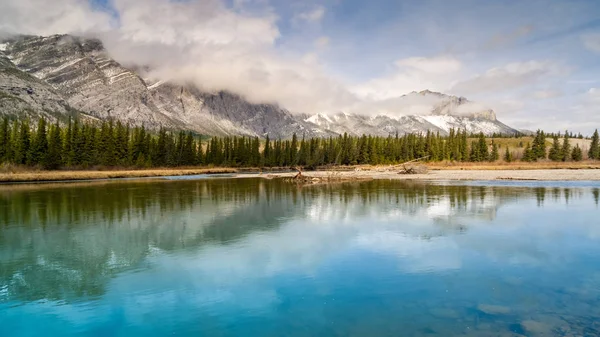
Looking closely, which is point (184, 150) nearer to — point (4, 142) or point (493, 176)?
point (4, 142)

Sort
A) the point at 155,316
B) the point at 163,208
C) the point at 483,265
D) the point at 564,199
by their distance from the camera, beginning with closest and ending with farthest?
the point at 155,316 < the point at 483,265 < the point at 163,208 < the point at 564,199

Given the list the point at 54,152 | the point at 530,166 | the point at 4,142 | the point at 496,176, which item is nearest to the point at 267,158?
the point at 54,152

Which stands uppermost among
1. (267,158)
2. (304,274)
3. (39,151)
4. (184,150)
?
(184,150)

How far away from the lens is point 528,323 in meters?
10.5

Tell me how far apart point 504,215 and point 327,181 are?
40426 millimetres

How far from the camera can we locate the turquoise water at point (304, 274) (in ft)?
35.8

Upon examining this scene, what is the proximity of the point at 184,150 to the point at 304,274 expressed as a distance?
121m

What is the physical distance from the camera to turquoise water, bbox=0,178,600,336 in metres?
10.9

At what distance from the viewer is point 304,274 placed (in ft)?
50.5

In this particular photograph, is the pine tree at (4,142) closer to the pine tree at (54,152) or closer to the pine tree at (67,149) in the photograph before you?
the pine tree at (54,152)

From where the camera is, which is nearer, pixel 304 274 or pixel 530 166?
pixel 304 274

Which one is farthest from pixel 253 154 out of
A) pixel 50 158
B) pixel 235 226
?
pixel 235 226

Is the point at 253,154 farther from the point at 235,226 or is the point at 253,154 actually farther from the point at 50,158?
the point at 235,226

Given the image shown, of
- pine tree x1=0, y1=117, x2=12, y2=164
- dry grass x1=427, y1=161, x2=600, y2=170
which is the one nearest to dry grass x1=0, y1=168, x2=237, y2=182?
pine tree x1=0, y1=117, x2=12, y2=164
